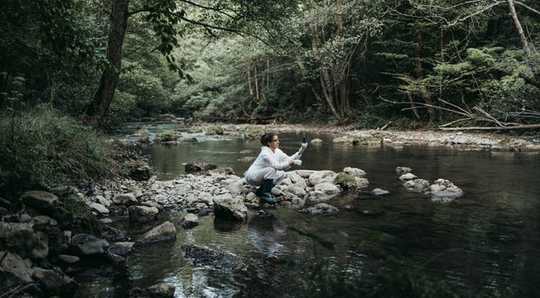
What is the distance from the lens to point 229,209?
7.01m

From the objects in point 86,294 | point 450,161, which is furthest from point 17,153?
point 450,161

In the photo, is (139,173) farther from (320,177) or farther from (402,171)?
(402,171)

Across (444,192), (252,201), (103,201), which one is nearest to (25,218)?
(103,201)

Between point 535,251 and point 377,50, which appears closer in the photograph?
point 535,251

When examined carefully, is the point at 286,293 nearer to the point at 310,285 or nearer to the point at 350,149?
the point at 310,285

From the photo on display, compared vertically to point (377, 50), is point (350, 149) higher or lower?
lower

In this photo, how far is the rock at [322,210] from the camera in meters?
7.43

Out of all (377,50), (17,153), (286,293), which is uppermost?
(377,50)

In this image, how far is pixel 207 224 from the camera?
683 cm

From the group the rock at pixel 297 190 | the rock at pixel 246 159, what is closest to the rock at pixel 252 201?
the rock at pixel 297 190

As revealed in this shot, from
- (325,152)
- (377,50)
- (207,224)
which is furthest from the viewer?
(377,50)

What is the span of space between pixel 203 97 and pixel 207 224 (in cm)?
3465

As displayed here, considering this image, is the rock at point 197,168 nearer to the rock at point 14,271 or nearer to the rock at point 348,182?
the rock at point 348,182

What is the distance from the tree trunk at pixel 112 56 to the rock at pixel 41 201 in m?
4.31
